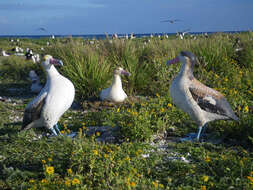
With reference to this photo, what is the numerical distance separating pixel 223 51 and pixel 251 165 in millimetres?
7012

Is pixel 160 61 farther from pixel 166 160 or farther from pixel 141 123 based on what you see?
pixel 166 160

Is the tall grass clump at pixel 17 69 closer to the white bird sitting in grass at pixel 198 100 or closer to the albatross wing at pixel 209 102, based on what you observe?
the white bird sitting in grass at pixel 198 100

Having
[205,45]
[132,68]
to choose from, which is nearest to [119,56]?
[132,68]

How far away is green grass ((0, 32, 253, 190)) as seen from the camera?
310 centimetres

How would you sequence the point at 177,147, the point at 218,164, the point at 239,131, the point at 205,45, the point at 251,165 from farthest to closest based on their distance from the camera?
1. the point at 205,45
2. the point at 239,131
3. the point at 177,147
4. the point at 218,164
5. the point at 251,165

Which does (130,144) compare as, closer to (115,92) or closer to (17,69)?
(115,92)

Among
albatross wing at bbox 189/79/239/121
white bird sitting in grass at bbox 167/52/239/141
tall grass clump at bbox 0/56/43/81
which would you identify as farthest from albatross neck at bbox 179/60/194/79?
tall grass clump at bbox 0/56/43/81

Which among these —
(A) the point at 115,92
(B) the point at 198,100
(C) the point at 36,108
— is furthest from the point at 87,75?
(B) the point at 198,100

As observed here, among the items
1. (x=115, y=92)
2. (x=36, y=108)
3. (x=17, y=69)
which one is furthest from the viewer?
(x=17, y=69)

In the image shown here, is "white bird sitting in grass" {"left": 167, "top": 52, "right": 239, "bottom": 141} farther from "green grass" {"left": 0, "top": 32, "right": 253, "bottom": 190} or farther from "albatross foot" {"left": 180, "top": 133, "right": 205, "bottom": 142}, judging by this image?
"green grass" {"left": 0, "top": 32, "right": 253, "bottom": 190}

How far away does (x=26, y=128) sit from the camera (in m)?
4.79

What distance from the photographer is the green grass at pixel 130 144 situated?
3.10 metres

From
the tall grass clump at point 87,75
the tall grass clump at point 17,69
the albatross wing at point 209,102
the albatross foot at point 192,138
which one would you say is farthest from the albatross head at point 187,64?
the tall grass clump at point 17,69

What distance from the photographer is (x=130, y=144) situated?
387cm
